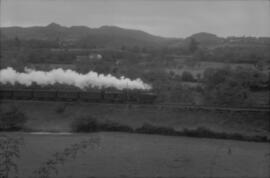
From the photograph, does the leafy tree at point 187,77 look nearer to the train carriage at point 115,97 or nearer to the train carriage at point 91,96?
the train carriage at point 115,97

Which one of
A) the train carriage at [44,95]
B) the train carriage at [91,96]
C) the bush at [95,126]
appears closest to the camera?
the bush at [95,126]

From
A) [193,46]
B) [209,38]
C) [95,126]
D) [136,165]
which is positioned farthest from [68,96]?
[193,46]

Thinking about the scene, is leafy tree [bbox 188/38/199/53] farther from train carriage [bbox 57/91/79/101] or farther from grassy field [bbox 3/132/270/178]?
grassy field [bbox 3/132/270/178]

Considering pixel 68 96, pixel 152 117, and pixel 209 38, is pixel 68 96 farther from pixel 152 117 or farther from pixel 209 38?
pixel 209 38

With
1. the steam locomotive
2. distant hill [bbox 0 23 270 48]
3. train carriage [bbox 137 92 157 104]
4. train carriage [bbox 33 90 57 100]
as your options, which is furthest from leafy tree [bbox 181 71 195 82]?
train carriage [bbox 33 90 57 100]

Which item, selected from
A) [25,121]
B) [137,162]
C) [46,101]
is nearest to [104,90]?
[46,101]

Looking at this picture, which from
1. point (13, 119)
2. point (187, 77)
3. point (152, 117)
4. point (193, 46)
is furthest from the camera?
point (193, 46)

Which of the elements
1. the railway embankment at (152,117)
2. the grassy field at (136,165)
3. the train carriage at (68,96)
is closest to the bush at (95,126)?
the railway embankment at (152,117)
